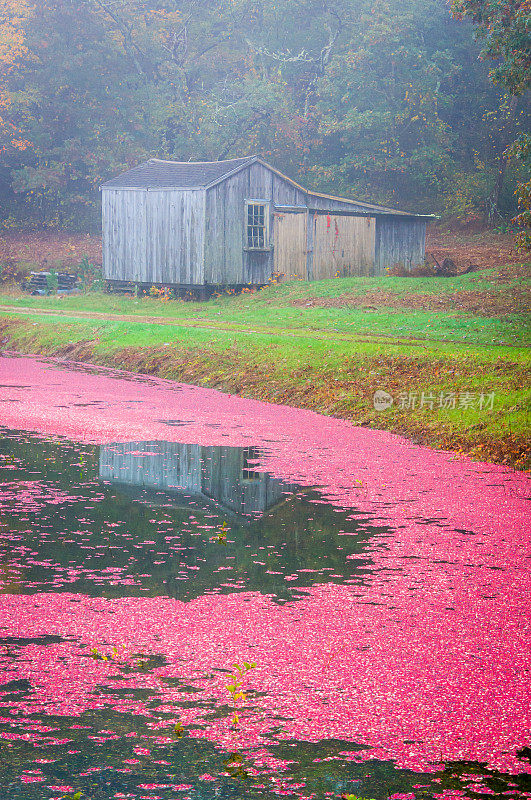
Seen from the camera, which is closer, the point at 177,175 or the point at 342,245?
the point at 177,175

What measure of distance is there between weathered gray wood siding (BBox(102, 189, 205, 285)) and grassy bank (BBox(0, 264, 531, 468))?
1.28 metres

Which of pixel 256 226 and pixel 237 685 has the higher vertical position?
pixel 256 226

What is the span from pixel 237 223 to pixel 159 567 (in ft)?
84.5

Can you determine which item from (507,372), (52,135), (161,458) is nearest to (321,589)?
(161,458)

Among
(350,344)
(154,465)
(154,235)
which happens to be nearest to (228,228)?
(154,235)

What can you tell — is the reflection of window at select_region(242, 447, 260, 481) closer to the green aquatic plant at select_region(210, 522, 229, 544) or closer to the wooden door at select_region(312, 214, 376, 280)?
the green aquatic plant at select_region(210, 522, 229, 544)

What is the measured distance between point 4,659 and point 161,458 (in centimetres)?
579

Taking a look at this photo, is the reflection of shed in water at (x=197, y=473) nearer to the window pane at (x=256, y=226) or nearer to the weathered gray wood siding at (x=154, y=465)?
the weathered gray wood siding at (x=154, y=465)

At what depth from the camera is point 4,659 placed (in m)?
5.34

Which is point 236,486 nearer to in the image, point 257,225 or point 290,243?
point 257,225

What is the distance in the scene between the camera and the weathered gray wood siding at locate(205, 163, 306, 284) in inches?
1224

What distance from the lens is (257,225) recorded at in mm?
32531

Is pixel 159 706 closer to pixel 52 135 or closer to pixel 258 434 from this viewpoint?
pixel 258 434

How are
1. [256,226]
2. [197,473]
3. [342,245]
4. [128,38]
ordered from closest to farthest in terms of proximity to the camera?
[197,473]
[256,226]
[342,245]
[128,38]
